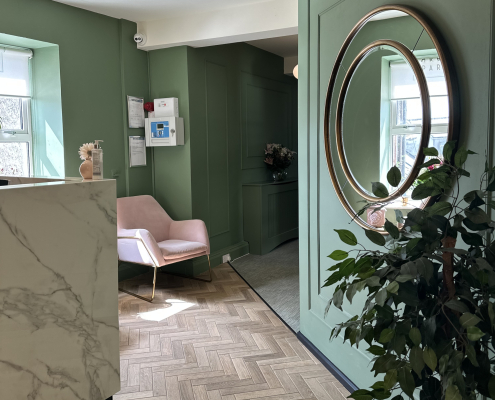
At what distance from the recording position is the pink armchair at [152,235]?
4047mm

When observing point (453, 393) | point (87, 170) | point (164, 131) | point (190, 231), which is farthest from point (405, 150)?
point (164, 131)

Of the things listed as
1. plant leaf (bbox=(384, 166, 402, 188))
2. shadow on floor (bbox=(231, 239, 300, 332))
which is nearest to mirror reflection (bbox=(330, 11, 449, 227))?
plant leaf (bbox=(384, 166, 402, 188))

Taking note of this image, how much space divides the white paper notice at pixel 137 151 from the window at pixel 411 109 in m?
3.20

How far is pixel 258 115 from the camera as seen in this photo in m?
6.21

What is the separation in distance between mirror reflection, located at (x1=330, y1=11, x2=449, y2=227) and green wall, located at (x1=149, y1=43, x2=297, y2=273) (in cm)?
253

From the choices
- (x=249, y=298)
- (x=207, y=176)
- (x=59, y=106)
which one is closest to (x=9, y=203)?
(x=59, y=106)

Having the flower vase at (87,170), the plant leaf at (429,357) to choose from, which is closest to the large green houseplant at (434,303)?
the plant leaf at (429,357)

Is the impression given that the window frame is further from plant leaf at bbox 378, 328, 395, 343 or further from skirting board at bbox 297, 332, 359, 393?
plant leaf at bbox 378, 328, 395, 343

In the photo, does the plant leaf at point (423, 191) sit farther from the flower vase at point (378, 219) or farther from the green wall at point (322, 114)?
the flower vase at point (378, 219)

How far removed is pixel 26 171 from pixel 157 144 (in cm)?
126

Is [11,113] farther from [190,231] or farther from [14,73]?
[190,231]

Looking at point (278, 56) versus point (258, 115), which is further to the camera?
point (278, 56)

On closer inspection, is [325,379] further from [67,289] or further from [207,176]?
[207,176]

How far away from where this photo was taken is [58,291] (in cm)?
221
